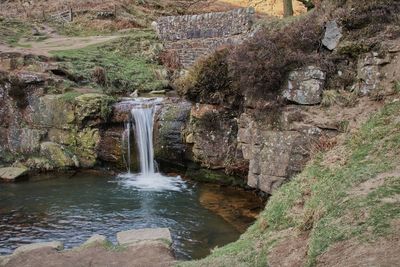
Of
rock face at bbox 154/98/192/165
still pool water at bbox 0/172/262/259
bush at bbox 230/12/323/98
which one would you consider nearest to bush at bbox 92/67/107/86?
rock face at bbox 154/98/192/165

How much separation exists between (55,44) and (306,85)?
15340 millimetres

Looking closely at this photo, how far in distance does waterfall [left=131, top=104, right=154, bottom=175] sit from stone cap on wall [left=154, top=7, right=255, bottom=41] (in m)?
5.94

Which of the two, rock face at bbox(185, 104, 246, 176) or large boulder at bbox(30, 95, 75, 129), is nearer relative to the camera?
rock face at bbox(185, 104, 246, 176)

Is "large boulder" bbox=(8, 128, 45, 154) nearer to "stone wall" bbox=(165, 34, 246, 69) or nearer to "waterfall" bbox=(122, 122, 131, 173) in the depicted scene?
"waterfall" bbox=(122, 122, 131, 173)

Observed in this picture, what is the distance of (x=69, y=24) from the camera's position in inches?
1046

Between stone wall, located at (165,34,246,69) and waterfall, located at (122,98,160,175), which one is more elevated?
stone wall, located at (165,34,246,69)

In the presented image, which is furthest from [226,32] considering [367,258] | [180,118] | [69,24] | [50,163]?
[367,258]

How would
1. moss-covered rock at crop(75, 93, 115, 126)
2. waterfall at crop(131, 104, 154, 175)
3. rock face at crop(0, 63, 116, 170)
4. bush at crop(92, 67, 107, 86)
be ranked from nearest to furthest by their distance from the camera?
waterfall at crop(131, 104, 154, 175) → moss-covered rock at crop(75, 93, 115, 126) → rock face at crop(0, 63, 116, 170) → bush at crop(92, 67, 107, 86)

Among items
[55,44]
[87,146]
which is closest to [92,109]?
[87,146]

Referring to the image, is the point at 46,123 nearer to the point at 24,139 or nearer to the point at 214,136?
the point at 24,139

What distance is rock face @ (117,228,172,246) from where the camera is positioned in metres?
7.78

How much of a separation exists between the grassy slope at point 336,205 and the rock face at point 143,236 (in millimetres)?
1535

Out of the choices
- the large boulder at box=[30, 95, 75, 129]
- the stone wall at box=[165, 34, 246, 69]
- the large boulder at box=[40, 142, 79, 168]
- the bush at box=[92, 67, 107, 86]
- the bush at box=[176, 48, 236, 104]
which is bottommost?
the large boulder at box=[40, 142, 79, 168]

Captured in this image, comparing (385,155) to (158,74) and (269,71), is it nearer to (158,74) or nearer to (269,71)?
(269,71)
